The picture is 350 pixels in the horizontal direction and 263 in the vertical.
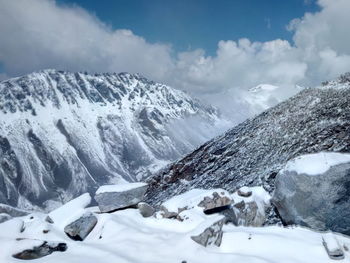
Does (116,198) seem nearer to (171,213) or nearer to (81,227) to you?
(81,227)

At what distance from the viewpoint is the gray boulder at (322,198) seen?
14.9 m

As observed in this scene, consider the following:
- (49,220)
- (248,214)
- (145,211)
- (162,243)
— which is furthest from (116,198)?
(248,214)

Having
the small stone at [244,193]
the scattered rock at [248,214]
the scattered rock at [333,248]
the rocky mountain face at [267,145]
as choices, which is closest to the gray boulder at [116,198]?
the small stone at [244,193]

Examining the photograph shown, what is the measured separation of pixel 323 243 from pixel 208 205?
536 cm

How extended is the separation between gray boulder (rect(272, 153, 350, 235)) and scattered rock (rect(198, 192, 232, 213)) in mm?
2991

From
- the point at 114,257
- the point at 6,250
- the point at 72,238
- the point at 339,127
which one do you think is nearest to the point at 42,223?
the point at 72,238

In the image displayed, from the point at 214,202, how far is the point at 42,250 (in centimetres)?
782

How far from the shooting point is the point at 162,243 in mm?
13312

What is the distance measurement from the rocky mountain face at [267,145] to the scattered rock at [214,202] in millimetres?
6765

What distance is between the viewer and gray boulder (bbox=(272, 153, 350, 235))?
49.0 ft

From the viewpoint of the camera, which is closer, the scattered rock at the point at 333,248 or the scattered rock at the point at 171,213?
the scattered rock at the point at 333,248

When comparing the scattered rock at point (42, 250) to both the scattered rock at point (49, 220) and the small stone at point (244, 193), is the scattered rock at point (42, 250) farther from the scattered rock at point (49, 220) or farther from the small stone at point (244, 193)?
the small stone at point (244, 193)

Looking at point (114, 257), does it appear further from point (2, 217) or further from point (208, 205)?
point (2, 217)

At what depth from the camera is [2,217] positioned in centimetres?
1842
